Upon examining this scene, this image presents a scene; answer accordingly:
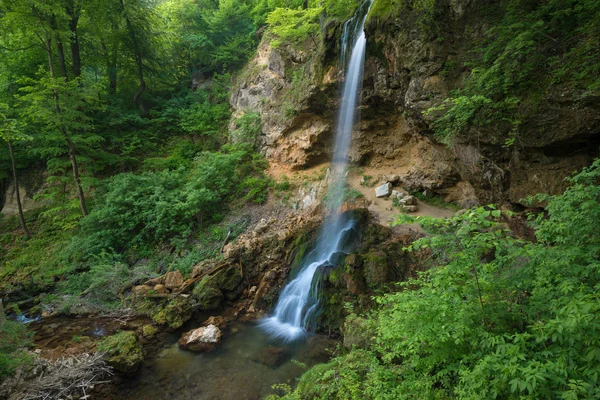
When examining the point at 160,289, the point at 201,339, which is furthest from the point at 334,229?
the point at 160,289

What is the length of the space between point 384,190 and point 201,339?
24.6 ft

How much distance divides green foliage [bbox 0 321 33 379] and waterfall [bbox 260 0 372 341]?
4806 millimetres

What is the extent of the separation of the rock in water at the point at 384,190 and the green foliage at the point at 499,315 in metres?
6.98

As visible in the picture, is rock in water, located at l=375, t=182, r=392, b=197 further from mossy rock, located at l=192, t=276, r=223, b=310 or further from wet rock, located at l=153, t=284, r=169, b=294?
wet rock, located at l=153, t=284, r=169, b=294

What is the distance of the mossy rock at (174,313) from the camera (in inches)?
299

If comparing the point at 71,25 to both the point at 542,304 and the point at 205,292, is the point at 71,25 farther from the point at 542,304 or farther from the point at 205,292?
the point at 542,304

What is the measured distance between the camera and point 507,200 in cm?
658

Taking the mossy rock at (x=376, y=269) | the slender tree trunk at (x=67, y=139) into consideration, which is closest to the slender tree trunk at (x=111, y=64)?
the slender tree trunk at (x=67, y=139)

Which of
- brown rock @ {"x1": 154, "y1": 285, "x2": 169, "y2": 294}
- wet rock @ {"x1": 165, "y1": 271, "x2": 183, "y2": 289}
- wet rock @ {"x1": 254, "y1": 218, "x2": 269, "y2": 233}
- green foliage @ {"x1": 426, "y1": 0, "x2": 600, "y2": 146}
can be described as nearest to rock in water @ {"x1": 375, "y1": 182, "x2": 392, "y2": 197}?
green foliage @ {"x1": 426, "y1": 0, "x2": 600, "y2": 146}

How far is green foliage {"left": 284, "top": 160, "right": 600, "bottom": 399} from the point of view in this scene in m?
2.11

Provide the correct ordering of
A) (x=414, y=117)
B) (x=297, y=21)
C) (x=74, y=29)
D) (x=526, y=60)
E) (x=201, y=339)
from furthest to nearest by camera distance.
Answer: (x=74, y=29) → (x=297, y=21) → (x=414, y=117) → (x=201, y=339) → (x=526, y=60)

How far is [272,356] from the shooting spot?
6.33m

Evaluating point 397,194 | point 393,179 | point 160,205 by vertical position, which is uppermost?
point 160,205

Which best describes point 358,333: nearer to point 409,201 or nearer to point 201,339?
point 201,339
